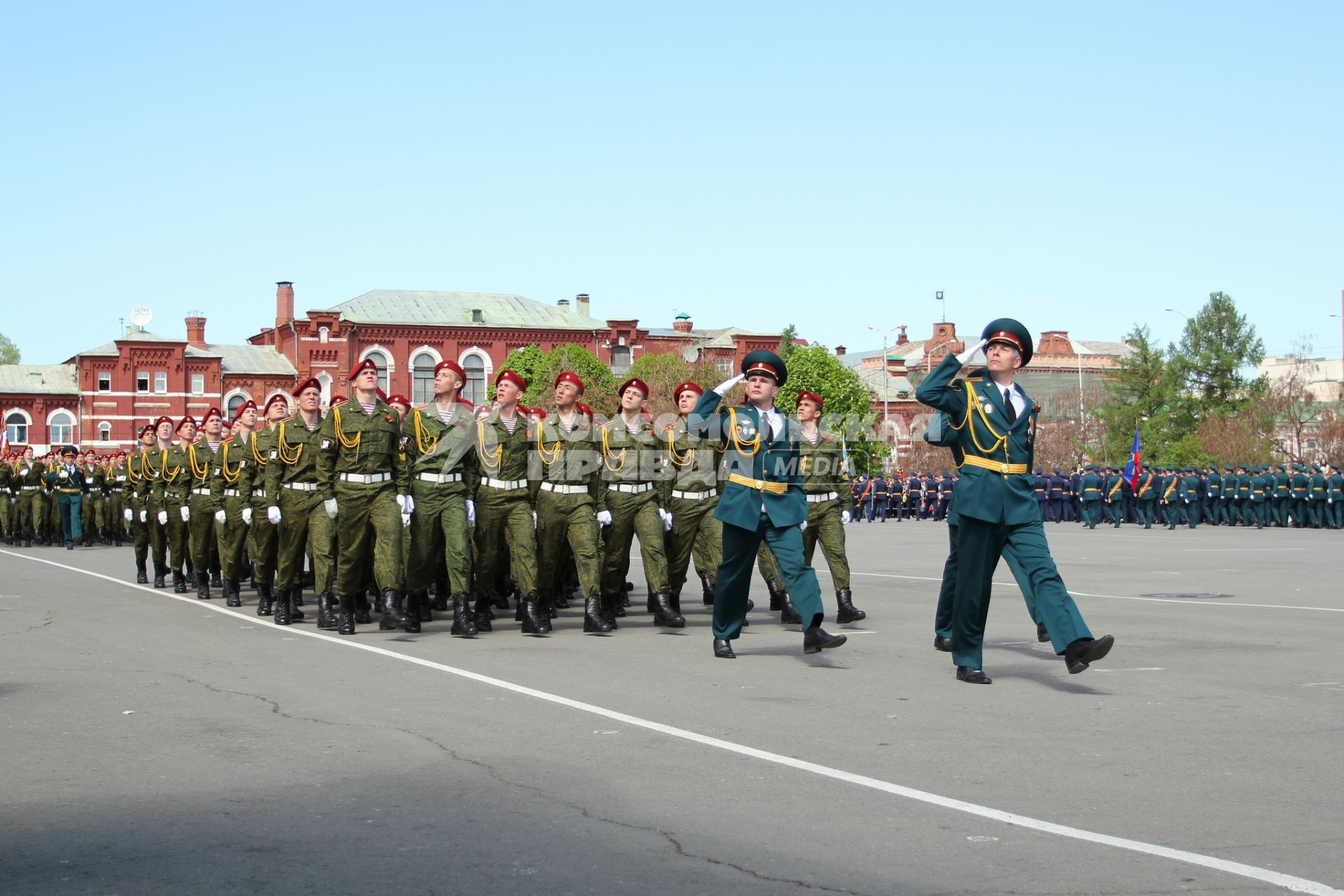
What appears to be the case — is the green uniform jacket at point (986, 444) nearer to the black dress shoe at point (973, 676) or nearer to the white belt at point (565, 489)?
the black dress shoe at point (973, 676)

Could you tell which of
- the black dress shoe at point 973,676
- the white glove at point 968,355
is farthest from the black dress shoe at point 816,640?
the white glove at point 968,355

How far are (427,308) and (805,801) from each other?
93.7 metres

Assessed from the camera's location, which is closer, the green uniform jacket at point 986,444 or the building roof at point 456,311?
the green uniform jacket at point 986,444

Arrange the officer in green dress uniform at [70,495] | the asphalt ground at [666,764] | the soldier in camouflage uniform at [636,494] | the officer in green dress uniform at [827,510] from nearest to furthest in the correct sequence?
the asphalt ground at [666,764] < the soldier in camouflage uniform at [636,494] < the officer in green dress uniform at [827,510] < the officer in green dress uniform at [70,495]

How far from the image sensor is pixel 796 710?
8.37 meters

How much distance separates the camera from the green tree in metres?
120

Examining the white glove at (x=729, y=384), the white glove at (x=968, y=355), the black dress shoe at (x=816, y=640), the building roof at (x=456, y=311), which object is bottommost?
the black dress shoe at (x=816, y=640)

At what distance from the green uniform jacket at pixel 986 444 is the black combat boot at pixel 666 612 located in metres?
4.26

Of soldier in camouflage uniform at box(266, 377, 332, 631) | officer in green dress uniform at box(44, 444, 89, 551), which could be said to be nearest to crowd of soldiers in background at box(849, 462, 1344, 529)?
officer in green dress uniform at box(44, 444, 89, 551)

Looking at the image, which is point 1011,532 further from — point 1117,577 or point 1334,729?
point 1117,577

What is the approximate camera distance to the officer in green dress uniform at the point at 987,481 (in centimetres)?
927

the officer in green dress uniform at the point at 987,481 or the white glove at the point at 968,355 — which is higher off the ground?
the white glove at the point at 968,355

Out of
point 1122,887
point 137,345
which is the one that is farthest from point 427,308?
point 1122,887

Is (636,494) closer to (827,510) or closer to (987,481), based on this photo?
(827,510)
